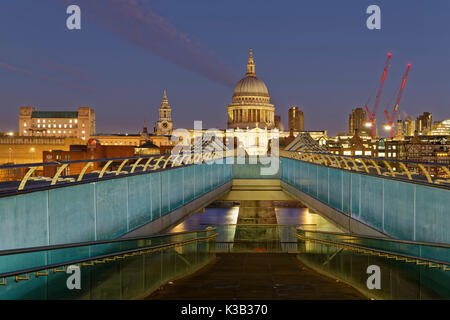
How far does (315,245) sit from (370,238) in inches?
134

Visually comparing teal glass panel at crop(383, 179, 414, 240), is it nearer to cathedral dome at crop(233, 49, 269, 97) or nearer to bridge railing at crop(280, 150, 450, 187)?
bridge railing at crop(280, 150, 450, 187)

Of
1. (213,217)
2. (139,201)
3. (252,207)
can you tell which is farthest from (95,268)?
(213,217)

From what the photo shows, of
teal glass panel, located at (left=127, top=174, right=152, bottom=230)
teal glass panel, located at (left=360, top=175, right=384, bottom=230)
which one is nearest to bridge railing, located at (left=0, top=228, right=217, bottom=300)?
teal glass panel, located at (left=127, top=174, right=152, bottom=230)

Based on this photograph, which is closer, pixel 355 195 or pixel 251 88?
pixel 355 195

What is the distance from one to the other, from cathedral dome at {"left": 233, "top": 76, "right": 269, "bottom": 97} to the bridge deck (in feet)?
576

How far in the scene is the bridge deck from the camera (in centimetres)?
801

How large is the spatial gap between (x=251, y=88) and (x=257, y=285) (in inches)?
7039

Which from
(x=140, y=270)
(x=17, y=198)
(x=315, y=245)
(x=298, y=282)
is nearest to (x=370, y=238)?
(x=298, y=282)

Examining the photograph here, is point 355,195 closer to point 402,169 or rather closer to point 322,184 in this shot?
point 402,169

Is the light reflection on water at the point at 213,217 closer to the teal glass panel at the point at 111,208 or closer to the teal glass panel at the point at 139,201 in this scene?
the teal glass panel at the point at 139,201

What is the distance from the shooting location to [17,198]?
7258 millimetres

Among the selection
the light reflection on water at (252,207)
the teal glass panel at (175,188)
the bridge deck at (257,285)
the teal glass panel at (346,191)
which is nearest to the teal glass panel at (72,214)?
the bridge deck at (257,285)

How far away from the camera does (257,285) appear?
348 inches
